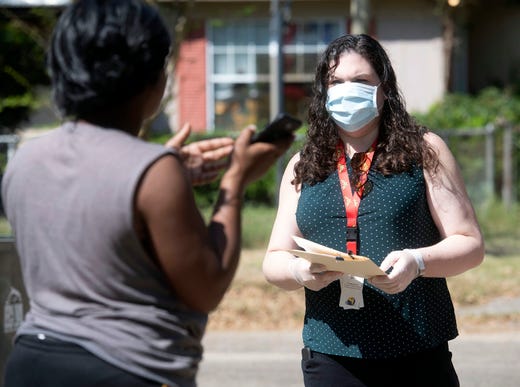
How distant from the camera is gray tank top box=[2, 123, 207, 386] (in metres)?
2.50

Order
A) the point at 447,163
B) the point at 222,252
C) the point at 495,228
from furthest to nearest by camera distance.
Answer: the point at 495,228 < the point at 447,163 < the point at 222,252

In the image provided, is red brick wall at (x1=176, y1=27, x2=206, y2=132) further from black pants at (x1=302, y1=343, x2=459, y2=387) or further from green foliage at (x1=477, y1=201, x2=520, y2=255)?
black pants at (x1=302, y1=343, x2=459, y2=387)

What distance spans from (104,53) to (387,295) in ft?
4.91

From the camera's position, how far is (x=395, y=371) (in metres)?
3.58

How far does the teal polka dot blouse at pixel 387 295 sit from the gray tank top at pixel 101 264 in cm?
109

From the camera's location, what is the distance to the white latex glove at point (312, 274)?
11.2 feet

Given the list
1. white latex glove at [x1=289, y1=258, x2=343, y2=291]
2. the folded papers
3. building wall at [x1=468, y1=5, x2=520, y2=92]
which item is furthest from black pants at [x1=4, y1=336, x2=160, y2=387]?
building wall at [x1=468, y1=5, x2=520, y2=92]

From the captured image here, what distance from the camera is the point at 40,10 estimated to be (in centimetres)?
1075

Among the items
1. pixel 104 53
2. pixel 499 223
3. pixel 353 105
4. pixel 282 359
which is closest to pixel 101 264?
pixel 104 53

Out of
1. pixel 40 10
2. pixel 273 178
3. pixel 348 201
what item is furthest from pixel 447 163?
pixel 273 178

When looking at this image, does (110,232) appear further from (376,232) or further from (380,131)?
(380,131)

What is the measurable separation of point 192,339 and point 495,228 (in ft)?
43.6

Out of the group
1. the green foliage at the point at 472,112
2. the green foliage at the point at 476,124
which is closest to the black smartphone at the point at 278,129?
the green foliage at the point at 476,124

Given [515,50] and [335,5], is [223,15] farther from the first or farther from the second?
[515,50]
